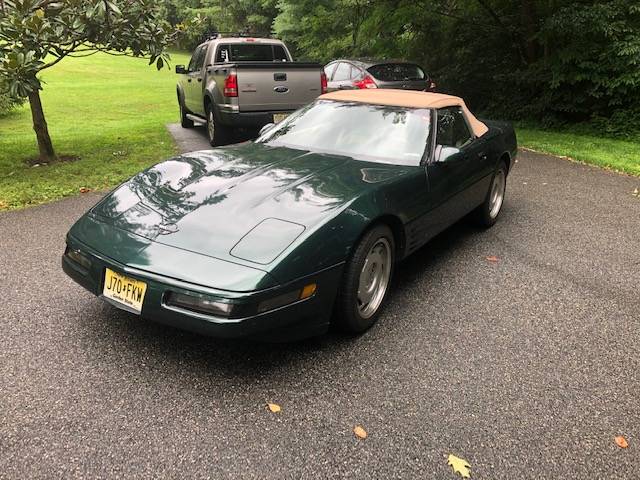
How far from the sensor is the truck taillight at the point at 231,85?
8.01 meters

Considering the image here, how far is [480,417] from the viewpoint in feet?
8.39

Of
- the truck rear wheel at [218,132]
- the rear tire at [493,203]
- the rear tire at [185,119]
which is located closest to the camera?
the rear tire at [493,203]

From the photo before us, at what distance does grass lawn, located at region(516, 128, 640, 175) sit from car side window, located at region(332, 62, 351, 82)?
3.97 metres

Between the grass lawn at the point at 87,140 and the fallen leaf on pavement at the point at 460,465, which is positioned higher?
the fallen leaf on pavement at the point at 460,465

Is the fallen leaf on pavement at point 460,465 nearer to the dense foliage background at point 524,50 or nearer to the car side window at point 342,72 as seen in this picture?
the dense foliage background at point 524,50

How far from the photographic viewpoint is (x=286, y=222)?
9.45 feet

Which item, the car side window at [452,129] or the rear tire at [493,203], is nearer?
the car side window at [452,129]

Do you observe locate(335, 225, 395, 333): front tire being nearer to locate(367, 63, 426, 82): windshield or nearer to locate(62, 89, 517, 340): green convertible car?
locate(62, 89, 517, 340): green convertible car

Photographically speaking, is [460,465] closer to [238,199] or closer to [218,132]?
[238,199]

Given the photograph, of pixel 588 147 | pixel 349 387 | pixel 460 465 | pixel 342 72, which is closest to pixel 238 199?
pixel 349 387

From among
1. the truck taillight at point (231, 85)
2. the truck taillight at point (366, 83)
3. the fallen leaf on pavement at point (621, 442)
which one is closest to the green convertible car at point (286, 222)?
the fallen leaf on pavement at point (621, 442)

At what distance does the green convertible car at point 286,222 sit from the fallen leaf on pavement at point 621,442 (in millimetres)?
1435

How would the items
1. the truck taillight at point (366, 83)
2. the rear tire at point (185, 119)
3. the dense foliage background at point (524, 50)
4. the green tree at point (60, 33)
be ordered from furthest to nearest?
the rear tire at point (185, 119) → the truck taillight at point (366, 83) → the dense foliage background at point (524, 50) → the green tree at point (60, 33)

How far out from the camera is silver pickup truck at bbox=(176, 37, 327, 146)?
8.09m
